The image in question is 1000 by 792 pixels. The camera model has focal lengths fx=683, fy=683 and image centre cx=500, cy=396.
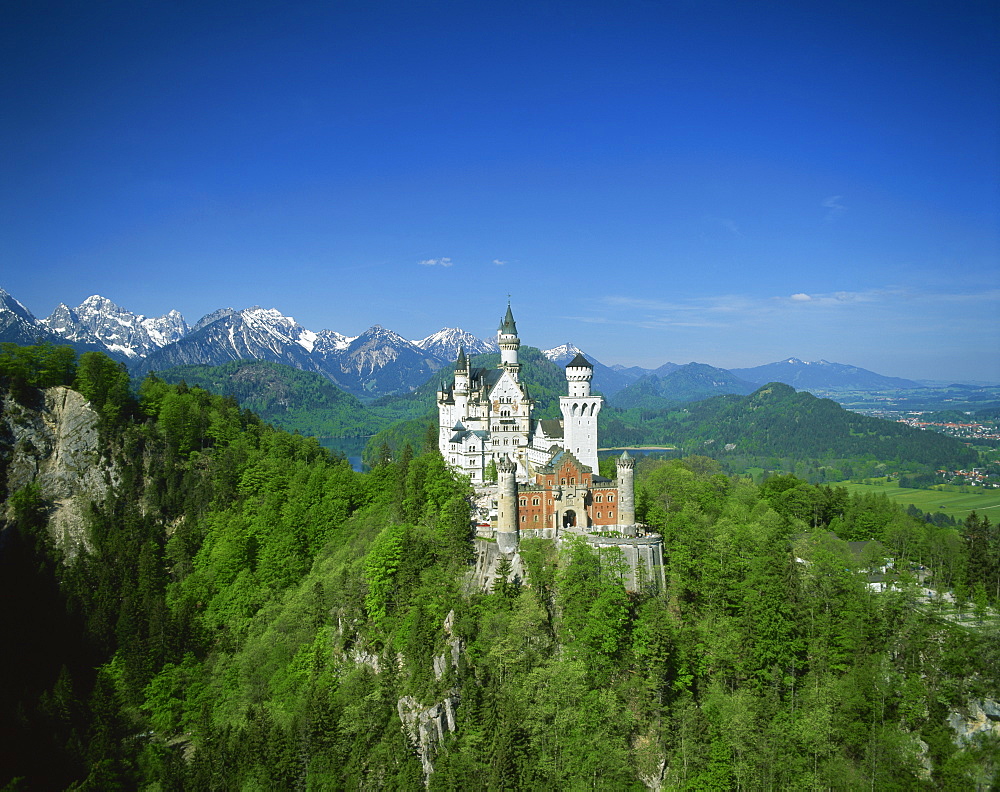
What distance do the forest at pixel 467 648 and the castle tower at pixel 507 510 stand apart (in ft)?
5.87

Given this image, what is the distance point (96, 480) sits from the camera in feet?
268

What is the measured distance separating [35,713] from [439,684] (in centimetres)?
3976

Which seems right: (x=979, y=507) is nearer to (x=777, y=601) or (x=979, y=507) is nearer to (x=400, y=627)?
(x=777, y=601)

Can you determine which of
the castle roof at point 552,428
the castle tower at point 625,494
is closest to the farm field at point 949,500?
the castle roof at point 552,428

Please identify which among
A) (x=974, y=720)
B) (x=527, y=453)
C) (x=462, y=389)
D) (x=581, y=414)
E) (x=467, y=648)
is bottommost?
(x=974, y=720)

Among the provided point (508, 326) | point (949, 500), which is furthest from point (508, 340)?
point (949, 500)

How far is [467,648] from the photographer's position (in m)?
45.9

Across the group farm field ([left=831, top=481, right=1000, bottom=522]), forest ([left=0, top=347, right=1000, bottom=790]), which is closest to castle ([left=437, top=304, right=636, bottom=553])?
forest ([left=0, top=347, right=1000, bottom=790])

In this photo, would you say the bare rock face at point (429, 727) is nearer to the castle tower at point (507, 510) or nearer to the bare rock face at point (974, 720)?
the castle tower at point (507, 510)

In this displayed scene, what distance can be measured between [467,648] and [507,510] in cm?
1049

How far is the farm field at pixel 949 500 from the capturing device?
4956 inches

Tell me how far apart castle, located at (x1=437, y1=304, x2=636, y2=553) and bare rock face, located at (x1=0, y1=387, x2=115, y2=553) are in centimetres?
4238

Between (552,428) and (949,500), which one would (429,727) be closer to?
(552,428)

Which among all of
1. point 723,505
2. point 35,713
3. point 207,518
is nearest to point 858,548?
point 723,505
